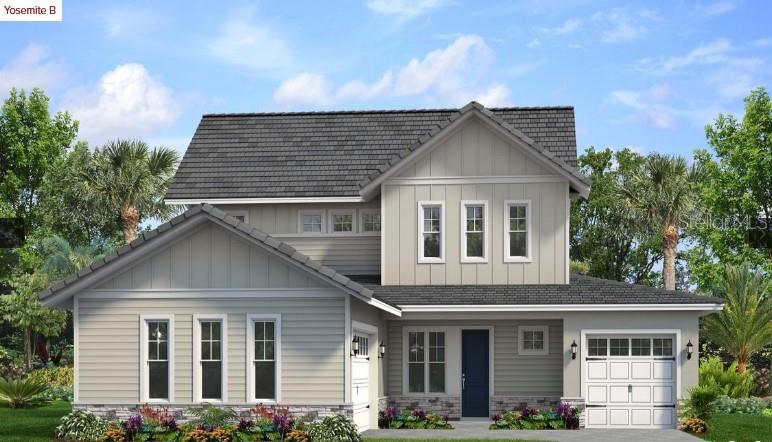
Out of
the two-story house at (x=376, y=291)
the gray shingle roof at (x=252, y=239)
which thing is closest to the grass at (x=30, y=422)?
the two-story house at (x=376, y=291)

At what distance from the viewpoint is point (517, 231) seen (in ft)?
87.8

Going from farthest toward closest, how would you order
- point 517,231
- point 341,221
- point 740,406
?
point 740,406 → point 341,221 → point 517,231

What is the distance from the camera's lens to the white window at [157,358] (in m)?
22.1

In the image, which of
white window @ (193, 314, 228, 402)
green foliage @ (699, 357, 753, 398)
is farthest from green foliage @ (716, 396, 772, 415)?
white window @ (193, 314, 228, 402)

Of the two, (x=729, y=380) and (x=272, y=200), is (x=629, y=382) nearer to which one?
(x=272, y=200)

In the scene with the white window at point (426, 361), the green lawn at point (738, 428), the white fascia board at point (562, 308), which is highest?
the white fascia board at point (562, 308)

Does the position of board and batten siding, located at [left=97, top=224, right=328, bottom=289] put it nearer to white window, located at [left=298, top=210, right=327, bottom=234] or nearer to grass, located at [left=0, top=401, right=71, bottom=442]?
grass, located at [left=0, top=401, right=71, bottom=442]

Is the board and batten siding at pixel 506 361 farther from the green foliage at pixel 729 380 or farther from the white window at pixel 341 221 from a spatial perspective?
the green foliage at pixel 729 380

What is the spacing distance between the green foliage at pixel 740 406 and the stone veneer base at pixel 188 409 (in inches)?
565

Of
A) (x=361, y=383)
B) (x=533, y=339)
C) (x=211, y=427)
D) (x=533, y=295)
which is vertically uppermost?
(x=533, y=295)

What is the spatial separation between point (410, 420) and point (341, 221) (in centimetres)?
594

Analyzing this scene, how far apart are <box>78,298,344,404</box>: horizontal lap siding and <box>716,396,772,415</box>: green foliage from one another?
14542 millimetres

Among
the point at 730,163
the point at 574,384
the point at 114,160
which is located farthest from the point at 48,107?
the point at 574,384

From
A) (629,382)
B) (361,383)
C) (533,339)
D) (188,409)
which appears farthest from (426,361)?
(188,409)
